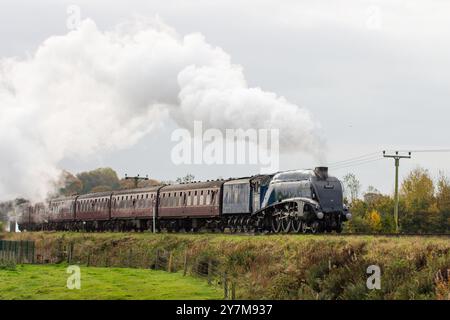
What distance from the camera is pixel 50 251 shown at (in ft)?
194

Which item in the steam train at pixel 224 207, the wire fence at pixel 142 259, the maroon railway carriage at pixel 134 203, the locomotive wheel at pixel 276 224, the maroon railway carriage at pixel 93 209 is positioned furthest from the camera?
the maroon railway carriage at pixel 93 209

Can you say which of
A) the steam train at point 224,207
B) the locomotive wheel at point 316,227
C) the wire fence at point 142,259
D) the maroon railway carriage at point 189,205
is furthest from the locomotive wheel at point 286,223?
the maroon railway carriage at point 189,205

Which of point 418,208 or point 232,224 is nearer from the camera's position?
point 232,224

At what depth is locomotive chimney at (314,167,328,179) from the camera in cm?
3775

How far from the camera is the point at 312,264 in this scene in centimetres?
2644

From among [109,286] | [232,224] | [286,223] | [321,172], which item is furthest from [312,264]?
[232,224]

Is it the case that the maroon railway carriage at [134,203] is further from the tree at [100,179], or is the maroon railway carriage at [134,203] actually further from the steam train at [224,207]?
the tree at [100,179]

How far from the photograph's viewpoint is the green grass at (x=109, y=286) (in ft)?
93.8

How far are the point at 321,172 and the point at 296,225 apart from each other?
289 centimetres

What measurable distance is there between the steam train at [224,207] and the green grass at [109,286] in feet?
21.6

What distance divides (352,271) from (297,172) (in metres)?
15.5

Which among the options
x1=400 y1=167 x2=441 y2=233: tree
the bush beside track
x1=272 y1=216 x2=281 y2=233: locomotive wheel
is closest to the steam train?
x1=272 y1=216 x2=281 y2=233: locomotive wheel

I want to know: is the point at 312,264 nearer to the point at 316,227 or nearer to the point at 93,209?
the point at 316,227

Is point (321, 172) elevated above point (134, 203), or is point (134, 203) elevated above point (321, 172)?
point (321, 172)
